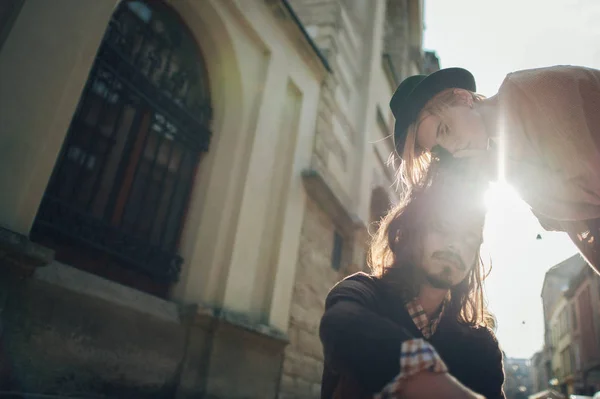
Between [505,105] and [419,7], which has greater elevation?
[419,7]

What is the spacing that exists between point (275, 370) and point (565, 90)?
11.5 ft

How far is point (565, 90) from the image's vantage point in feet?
3.80

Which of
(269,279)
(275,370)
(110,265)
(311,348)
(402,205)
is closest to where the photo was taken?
(402,205)

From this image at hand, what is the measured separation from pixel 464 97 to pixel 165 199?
2995mm

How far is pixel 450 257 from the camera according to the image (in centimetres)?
127

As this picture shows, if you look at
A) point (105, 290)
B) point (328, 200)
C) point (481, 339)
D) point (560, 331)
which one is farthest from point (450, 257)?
point (560, 331)

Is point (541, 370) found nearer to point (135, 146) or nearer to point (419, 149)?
point (135, 146)

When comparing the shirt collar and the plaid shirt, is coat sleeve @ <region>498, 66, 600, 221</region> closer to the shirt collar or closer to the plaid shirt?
the shirt collar

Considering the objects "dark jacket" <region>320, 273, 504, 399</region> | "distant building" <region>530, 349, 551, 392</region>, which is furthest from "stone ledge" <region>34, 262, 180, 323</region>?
"distant building" <region>530, 349, 551, 392</region>

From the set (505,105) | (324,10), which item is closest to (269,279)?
(505,105)

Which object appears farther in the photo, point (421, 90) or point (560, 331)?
point (560, 331)

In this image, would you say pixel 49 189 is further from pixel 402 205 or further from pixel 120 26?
pixel 402 205

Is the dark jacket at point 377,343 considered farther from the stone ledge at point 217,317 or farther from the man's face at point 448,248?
the stone ledge at point 217,317

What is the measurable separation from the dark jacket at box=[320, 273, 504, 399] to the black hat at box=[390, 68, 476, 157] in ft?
2.01
